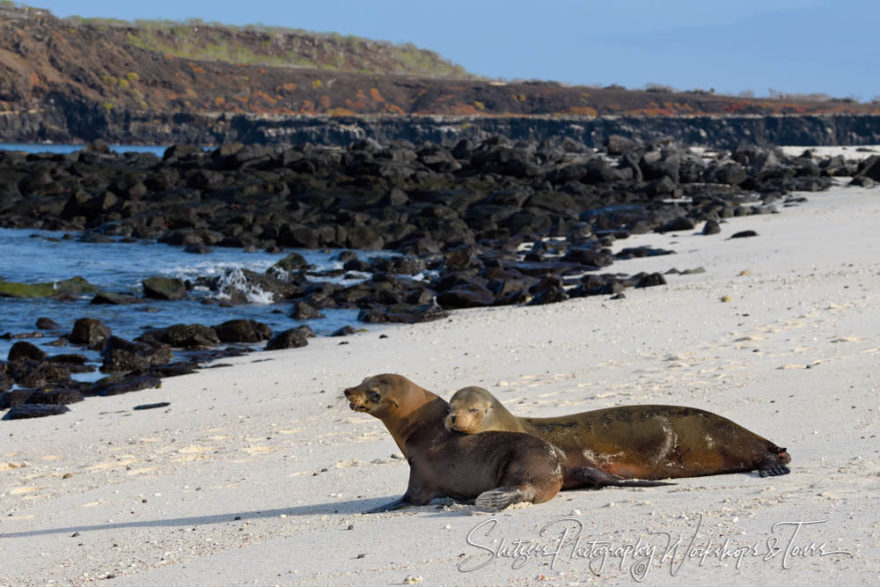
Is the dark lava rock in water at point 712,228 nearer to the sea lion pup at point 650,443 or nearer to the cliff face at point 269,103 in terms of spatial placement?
the sea lion pup at point 650,443

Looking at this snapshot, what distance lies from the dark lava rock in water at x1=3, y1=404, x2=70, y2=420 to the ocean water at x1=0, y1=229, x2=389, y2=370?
392 cm

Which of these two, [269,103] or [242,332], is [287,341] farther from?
[269,103]

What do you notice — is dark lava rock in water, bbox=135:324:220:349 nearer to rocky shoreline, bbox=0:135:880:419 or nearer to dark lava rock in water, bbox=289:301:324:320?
rocky shoreline, bbox=0:135:880:419

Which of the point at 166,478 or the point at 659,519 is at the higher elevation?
the point at 659,519

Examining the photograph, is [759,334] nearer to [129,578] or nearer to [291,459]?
[291,459]

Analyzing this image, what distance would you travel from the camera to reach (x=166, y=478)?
24.5 feet

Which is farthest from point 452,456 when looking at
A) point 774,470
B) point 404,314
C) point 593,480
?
point 404,314

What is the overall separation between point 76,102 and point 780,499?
12118 cm

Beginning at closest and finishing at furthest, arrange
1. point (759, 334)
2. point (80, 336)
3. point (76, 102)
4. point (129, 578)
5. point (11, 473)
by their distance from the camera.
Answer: point (129, 578) → point (11, 473) → point (759, 334) → point (80, 336) → point (76, 102)

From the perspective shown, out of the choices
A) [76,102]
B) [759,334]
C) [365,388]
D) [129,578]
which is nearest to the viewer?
[129,578]

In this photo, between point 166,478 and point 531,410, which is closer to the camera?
point 166,478

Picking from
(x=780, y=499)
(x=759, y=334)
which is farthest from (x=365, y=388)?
(x=759, y=334)

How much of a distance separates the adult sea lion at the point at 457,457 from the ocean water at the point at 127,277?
980 cm

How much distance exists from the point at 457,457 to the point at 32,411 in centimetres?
650
